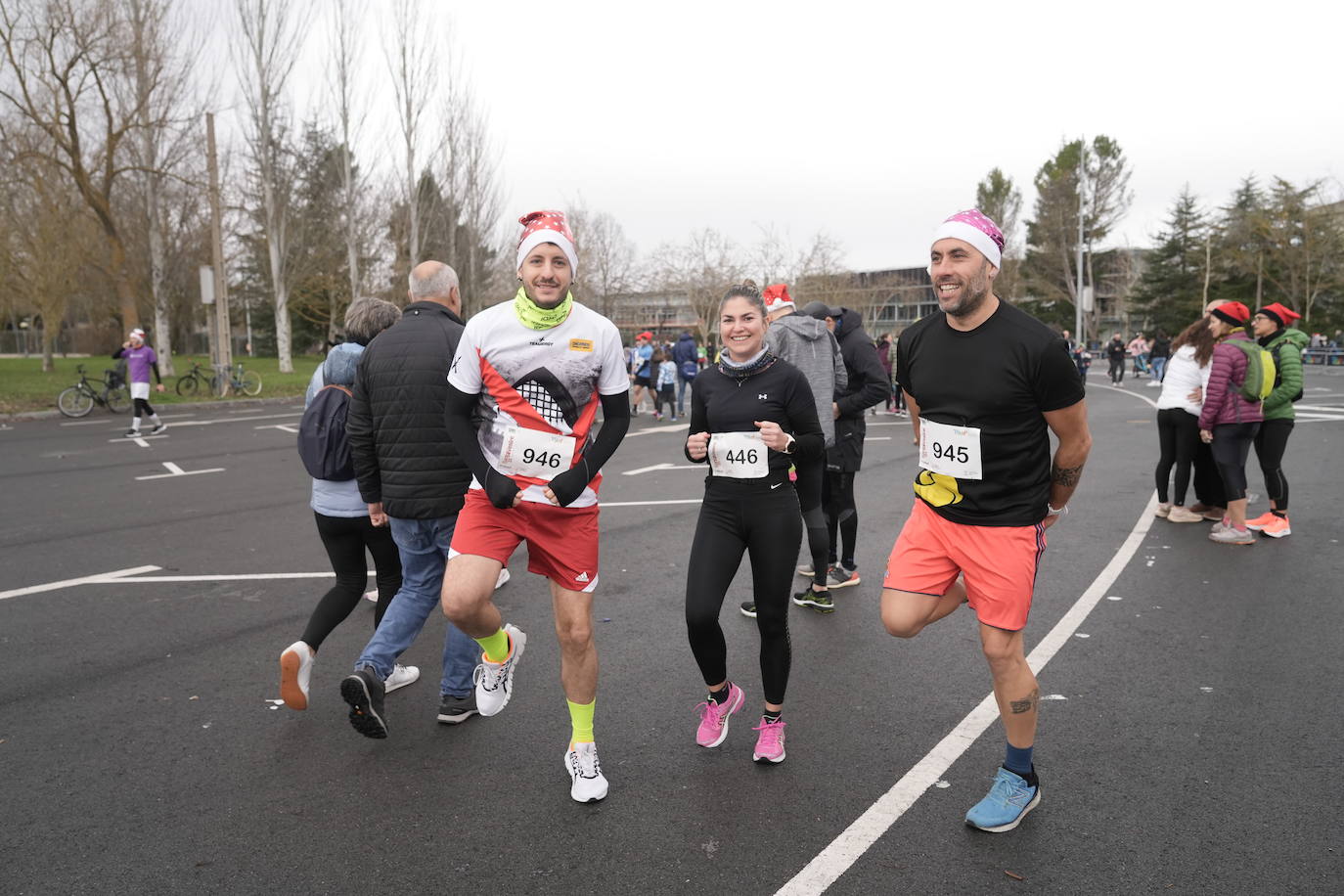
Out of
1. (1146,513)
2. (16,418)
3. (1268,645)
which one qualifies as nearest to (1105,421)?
(1146,513)

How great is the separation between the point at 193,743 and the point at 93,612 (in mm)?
2470

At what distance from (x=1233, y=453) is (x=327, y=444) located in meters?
7.03

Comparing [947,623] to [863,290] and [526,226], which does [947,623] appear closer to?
[526,226]

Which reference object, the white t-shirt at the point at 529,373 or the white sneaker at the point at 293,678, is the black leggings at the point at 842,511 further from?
the white sneaker at the point at 293,678

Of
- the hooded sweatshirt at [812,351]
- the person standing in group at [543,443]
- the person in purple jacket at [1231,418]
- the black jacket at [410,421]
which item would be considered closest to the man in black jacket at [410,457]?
the black jacket at [410,421]

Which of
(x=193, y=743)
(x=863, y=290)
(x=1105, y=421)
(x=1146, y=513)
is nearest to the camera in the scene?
(x=193, y=743)

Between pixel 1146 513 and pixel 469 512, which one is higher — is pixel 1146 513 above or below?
below

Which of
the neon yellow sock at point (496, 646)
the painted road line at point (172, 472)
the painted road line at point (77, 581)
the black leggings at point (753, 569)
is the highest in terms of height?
the black leggings at point (753, 569)

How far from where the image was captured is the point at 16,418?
19359 mm

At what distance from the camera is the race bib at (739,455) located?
368 centimetres

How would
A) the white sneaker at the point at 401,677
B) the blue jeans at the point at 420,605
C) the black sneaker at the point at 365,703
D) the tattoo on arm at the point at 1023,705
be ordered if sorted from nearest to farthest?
the tattoo on arm at the point at 1023,705 < the black sneaker at the point at 365,703 < the blue jeans at the point at 420,605 < the white sneaker at the point at 401,677

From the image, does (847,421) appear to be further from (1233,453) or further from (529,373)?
(1233,453)

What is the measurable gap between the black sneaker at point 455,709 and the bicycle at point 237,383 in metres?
24.0

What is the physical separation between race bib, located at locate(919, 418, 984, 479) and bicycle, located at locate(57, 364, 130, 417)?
21.7 metres
